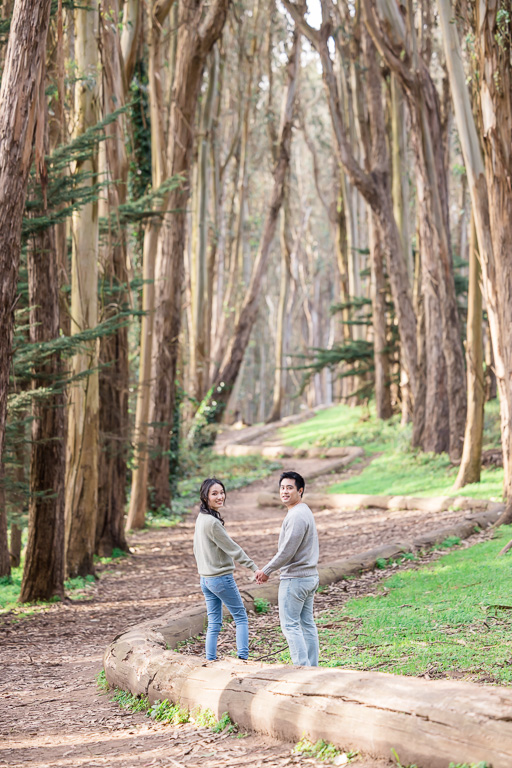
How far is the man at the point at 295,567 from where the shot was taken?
5102 mm

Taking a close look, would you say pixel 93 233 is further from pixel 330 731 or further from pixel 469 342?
pixel 330 731

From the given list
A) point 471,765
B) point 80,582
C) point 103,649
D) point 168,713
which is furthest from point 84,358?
point 471,765

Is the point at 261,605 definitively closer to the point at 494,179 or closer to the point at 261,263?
the point at 494,179

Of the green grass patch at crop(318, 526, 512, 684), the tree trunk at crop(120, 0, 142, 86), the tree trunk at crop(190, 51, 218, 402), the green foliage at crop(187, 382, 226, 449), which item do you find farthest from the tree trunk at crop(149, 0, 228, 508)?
the green grass patch at crop(318, 526, 512, 684)

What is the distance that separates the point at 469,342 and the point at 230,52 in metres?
22.3

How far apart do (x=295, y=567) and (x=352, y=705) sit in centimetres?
132

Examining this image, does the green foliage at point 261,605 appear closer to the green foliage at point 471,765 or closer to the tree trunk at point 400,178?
the green foliage at point 471,765

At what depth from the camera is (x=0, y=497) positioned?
9484mm

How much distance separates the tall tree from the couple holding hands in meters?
1.95

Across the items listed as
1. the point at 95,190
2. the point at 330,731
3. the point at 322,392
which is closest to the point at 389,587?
the point at 330,731

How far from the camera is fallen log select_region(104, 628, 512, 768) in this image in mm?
3395

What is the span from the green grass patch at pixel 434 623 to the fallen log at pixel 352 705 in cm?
112

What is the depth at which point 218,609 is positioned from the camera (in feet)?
18.5

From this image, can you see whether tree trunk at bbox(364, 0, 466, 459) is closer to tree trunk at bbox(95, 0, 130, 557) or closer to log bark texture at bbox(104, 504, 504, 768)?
tree trunk at bbox(95, 0, 130, 557)
